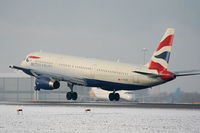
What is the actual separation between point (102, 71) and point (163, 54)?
9450mm

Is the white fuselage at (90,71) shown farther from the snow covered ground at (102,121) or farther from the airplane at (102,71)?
the snow covered ground at (102,121)

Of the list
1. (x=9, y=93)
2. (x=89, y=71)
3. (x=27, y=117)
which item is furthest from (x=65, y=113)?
(x=9, y=93)

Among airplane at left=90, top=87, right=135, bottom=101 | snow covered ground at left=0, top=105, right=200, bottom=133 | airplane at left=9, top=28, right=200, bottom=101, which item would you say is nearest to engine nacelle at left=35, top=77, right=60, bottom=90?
airplane at left=9, top=28, right=200, bottom=101

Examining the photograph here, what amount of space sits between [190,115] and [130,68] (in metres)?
20.5

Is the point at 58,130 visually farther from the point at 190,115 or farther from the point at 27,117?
the point at 190,115

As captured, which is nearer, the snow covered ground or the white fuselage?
the snow covered ground

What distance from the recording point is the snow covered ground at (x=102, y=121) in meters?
42.8

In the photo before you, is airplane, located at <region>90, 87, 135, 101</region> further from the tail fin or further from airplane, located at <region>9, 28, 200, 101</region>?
the tail fin

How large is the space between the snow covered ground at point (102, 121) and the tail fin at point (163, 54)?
13.2 m

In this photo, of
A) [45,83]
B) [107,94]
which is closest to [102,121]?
[45,83]

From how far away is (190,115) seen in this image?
54.3 m

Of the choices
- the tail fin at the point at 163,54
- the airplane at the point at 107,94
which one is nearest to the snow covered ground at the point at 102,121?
the tail fin at the point at 163,54

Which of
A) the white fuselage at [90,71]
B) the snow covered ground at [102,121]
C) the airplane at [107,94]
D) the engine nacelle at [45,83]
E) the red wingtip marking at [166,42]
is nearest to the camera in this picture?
the snow covered ground at [102,121]

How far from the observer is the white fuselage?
2886 inches
